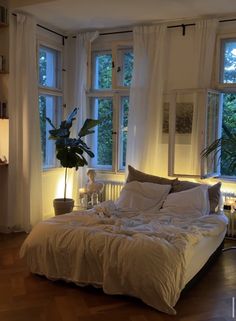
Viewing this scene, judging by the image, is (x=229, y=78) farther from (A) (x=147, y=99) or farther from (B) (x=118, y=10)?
(B) (x=118, y=10)

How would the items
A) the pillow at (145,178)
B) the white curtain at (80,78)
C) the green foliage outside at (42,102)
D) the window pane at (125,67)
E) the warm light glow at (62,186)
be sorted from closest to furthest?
the pillow at (145,178) < the green foliage outside at (42,102) < the window pane at (125,67) < the white curtain at (80,78) < the warm light glow at (62,186)

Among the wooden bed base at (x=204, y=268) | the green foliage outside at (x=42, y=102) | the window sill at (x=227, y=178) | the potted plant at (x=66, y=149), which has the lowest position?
the wooden bed base at (x=204, y=268)

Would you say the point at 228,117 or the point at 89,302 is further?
the point at 228,117

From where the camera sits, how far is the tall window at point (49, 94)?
19.0ft

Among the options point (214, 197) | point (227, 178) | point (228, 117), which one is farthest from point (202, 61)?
point (214, 197)

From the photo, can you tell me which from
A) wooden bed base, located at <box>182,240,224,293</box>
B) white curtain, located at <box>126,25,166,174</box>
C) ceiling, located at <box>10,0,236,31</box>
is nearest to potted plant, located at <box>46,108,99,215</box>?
white curtain, located at <box>126,25,166,174</box>

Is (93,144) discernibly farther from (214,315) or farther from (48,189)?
(214,315)

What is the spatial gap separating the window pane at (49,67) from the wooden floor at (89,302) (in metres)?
3.07

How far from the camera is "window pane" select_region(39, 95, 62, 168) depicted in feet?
19.3

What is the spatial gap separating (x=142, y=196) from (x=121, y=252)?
1498mm

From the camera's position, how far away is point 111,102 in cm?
608

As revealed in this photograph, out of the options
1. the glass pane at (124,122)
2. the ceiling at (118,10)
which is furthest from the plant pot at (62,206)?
the ceiling at (118,10)

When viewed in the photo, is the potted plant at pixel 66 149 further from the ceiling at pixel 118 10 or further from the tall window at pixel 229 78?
the tall window at pixel 229 78

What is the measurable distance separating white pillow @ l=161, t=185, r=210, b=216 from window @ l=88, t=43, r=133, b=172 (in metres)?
1.69
